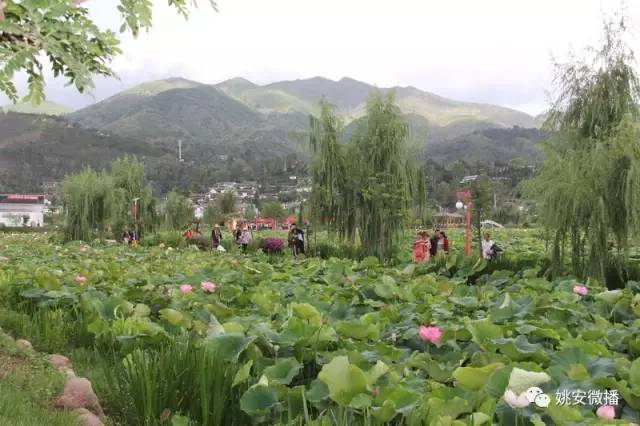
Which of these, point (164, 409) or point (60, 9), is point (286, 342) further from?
point (60, 9)

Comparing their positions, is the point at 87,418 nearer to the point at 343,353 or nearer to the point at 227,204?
the point at 343,353

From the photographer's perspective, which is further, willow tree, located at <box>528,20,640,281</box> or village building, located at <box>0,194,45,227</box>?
village building, located at <box>0,194,45,227</box>

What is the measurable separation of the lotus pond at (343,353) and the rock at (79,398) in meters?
0.10

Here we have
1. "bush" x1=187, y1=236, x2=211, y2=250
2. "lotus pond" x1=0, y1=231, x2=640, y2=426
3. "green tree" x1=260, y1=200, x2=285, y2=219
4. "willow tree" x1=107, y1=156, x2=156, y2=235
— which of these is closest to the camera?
"lotus pond" x1=0, y1=231, x2=640, y2=426

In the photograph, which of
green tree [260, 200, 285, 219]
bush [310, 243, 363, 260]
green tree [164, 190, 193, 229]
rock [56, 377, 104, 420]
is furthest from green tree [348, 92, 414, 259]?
green tree [260, 200, 285, 219]

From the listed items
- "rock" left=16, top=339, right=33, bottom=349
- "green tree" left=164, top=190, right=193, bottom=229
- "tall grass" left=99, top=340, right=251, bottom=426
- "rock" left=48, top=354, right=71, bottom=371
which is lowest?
"green tree" left=164, top=190, right=193, bottom=229

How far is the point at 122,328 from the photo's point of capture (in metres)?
3.85

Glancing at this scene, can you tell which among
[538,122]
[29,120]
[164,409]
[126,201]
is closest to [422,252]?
[538,122]

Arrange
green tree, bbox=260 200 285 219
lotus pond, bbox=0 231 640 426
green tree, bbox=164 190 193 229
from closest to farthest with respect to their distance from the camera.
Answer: lotus pond, bbox=0 231 640 426 < green tree, bbox=164 190 193 229 < green tree, bbox=260 200 285 219

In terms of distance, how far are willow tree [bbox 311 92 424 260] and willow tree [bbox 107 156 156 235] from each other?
12.2 metres

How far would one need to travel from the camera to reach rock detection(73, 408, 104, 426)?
2824 millimetres

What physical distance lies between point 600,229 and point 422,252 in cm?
425

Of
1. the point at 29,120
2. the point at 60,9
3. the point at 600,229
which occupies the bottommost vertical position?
the point at 600,229

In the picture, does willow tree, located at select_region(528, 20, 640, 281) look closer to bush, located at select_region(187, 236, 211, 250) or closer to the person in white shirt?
the person in white shirt
